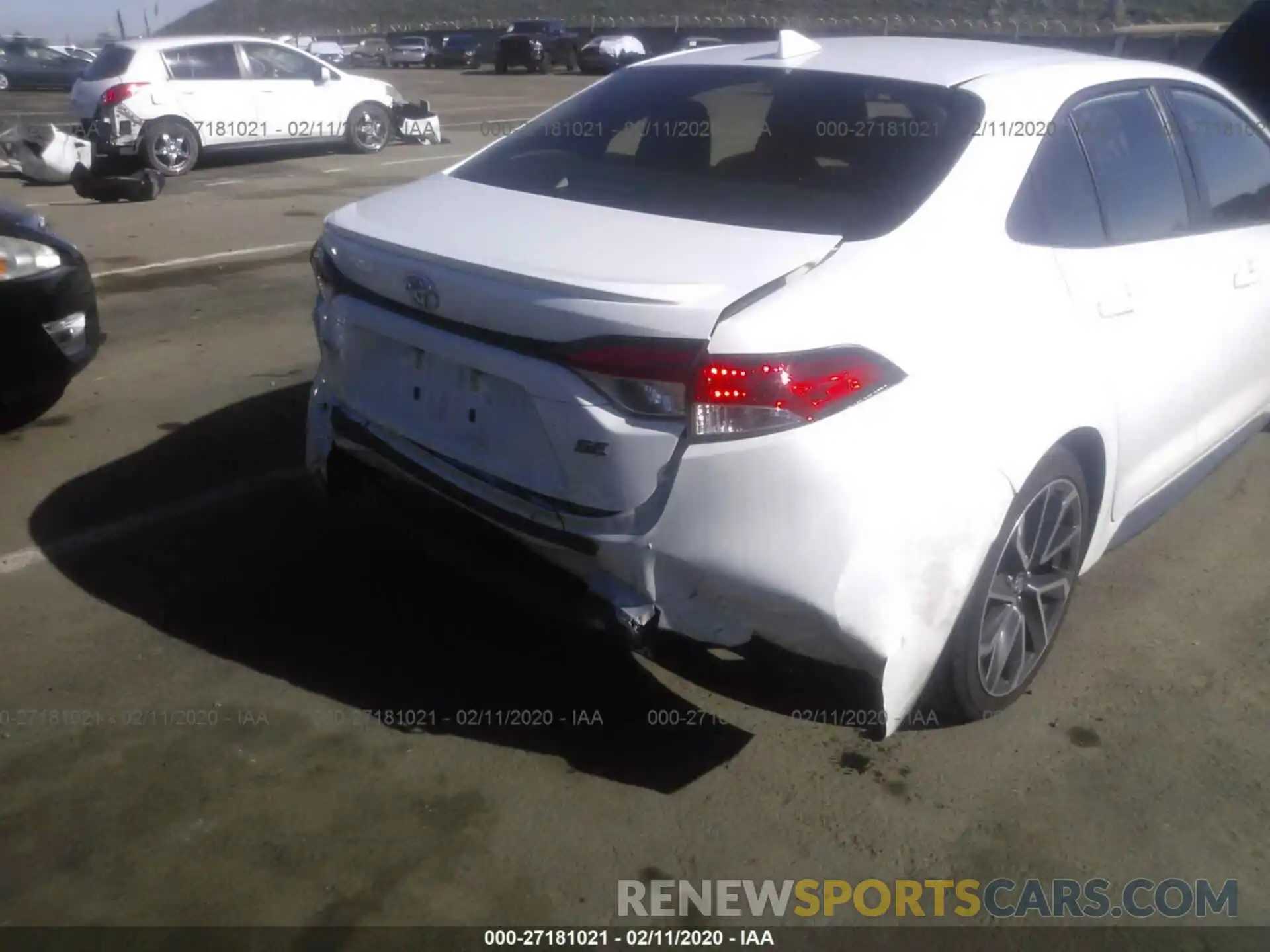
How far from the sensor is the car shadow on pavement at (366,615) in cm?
331

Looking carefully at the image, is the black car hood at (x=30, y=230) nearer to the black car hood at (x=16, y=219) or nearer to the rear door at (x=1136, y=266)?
the black car hood at (x=16, y=219)

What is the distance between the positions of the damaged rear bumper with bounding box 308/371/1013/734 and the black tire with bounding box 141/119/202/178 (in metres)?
12.5

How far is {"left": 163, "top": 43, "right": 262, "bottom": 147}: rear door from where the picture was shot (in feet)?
46.4

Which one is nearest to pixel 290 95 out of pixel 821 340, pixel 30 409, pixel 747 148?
pixel 30 409

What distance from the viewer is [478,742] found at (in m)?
3.29

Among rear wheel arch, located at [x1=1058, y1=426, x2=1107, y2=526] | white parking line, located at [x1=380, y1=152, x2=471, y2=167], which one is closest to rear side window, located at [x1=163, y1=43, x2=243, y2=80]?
white parking line, located at [x1=380, y1=152, x2=471, y2=167]

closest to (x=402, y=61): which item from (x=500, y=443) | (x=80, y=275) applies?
(x=80, y=275)

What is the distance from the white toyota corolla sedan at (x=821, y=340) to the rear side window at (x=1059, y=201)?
0.04ft

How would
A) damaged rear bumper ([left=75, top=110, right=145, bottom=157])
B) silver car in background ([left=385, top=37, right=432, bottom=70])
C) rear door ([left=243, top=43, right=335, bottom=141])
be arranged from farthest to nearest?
silver car in background ([left=385, top=37, right=432, bottom=70]) → rear door ([left=243, top=43, right=335, bottom=141]) → damaged rear bumper ([left=75, top=110, right=145, bottom=157])

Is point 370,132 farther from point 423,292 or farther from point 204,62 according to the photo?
point 423,292

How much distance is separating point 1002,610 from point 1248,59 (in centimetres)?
728

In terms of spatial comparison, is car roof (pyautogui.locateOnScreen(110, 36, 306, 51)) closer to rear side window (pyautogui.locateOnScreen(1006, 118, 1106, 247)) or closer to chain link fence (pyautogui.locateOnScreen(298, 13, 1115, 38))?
chain link fence (pyautogui.locateOnScreen(298, 13, 1115, 38))

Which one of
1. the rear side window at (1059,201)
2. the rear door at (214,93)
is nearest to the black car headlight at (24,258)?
the rear side window at (1059,201)

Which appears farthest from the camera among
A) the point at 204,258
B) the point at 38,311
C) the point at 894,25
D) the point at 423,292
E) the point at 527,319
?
the point at 894,25
